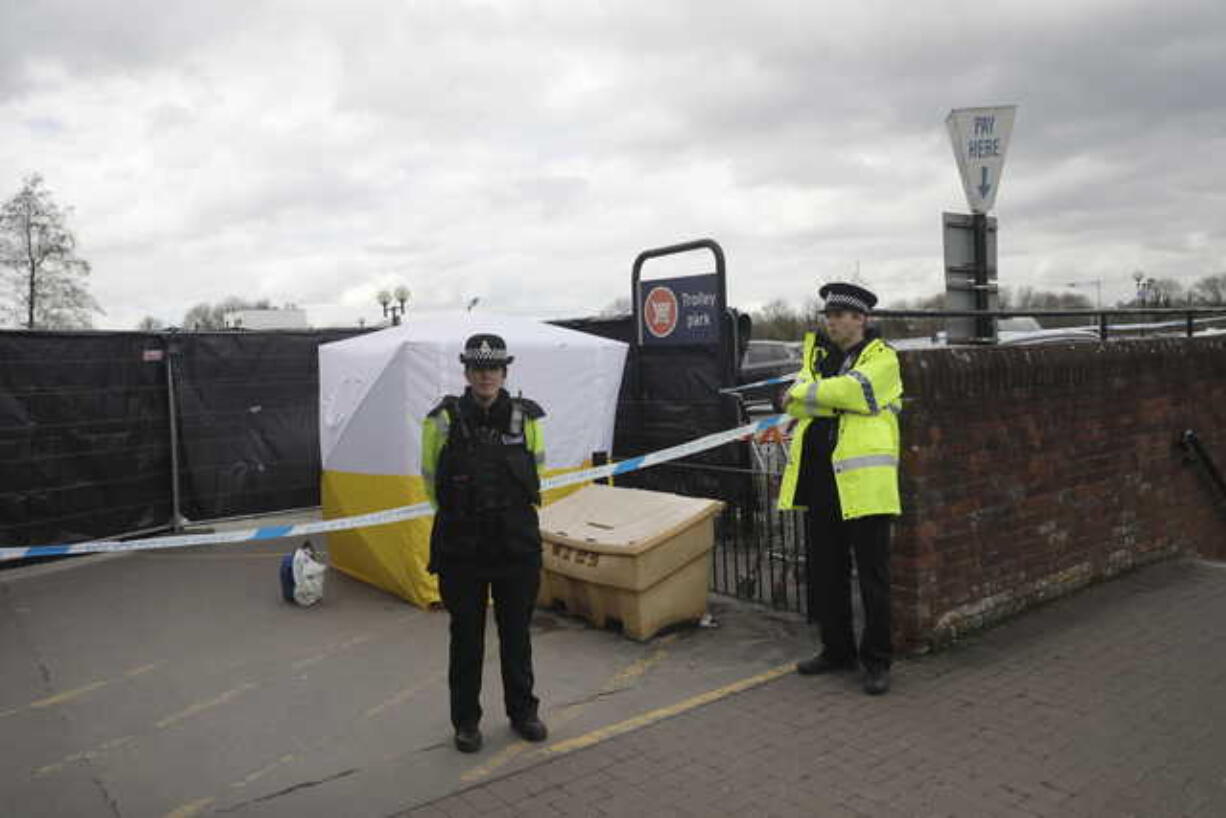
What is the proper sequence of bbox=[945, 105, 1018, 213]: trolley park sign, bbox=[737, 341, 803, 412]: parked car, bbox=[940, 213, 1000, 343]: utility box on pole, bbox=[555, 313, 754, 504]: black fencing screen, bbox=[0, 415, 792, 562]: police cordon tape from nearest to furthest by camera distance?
1. bbox=[0, 415, 792, 562]: police cordon tape
2. bbox=[945, 105, 1018, 213]: trolley park sign
3. bbox=[940, 213, 1000, 343]: utility box on pole
4. bbox=[555, 313, 754, 504]: black fencing screen
5. bbox=[737, 341, 803, 412]: parked car

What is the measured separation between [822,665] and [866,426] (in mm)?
1385

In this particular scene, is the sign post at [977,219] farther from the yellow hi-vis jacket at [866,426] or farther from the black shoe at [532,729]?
the black shoe at [532,729]

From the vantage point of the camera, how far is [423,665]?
558 centimetres

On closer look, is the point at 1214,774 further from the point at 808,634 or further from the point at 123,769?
the point at 123,769

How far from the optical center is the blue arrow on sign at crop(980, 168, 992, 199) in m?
6.30

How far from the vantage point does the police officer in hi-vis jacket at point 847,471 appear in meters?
4.73

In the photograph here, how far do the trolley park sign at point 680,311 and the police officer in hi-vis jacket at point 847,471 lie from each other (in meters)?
3.59

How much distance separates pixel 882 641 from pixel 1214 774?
59.8 inches

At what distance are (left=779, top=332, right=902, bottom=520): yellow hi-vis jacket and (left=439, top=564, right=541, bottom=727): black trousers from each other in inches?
65.4

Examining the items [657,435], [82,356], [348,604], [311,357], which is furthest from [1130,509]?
[82,356]

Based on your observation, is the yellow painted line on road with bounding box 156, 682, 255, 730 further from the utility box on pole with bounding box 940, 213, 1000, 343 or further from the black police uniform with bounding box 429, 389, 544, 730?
the utility box on pole with bounding box 940, 213, 1000, 343

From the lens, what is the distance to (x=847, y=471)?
477 centimetres

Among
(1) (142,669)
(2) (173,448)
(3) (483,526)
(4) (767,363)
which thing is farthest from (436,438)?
(4) (767,363)

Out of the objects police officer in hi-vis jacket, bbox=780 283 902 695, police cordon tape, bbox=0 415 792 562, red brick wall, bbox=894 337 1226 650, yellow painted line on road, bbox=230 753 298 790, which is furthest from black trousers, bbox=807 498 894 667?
yellow painted line on road, bbox=230 753 298 790
